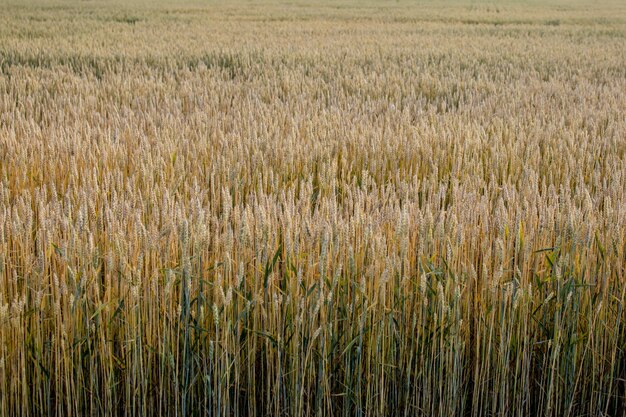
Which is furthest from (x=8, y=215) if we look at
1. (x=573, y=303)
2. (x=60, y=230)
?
(x=573, y=303)

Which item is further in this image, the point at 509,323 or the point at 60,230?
the point at 60,230

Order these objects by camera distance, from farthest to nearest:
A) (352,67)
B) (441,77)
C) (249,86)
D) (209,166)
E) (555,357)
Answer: (352,67) < (441,77) < (249,86) < (209,166) < (555,357)

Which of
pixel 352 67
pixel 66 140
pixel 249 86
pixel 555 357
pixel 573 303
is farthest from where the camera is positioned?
pixel 352 67

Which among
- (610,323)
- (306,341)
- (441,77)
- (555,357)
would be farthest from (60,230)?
(441,77)

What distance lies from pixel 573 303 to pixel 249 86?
5.31 meters

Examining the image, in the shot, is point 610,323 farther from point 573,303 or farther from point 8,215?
point 8,215

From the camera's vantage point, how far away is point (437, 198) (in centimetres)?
257

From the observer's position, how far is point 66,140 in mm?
4188

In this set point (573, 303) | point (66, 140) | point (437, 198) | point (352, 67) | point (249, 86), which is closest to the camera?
point (573, 303)

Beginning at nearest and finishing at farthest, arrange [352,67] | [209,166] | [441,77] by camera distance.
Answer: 1. [209,166]
2. [441,77]
3. [352,67]

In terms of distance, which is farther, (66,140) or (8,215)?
(66,140)

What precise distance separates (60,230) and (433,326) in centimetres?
129

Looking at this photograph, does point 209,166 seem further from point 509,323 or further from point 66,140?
point 509,323

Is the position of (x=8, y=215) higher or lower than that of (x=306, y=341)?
higher
